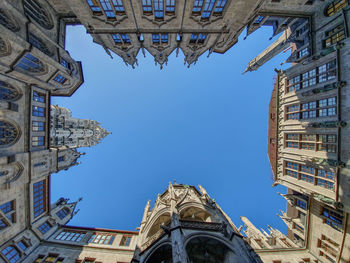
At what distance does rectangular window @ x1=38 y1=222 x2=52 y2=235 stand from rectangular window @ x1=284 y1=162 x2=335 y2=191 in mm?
43890

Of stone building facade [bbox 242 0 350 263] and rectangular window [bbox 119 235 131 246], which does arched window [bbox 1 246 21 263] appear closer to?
rectangular window [bbox 119 235 131 246]

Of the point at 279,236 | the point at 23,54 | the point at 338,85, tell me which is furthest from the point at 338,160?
the point at 23,54

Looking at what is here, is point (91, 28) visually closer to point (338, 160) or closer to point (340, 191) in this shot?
point (338, 160)

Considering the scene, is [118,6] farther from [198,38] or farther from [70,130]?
[70,130]

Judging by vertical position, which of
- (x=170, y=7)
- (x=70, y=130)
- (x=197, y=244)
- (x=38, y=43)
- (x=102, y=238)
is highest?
(x=170, y=7)

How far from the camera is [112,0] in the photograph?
58.4 feet

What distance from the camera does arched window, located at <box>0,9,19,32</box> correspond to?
16.6m

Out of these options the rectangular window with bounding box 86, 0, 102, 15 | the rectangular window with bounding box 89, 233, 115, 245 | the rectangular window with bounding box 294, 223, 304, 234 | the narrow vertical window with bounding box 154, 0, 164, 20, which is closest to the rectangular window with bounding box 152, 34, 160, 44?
the narrow vertical window with bounding box 154, 0, 164, 20

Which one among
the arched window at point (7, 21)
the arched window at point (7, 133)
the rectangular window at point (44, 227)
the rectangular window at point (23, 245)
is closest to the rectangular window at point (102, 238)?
the rectangular window at point (44, 227)

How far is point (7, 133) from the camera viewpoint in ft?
64.0

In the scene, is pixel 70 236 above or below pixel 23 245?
below

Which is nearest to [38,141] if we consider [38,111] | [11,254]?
[38,111]

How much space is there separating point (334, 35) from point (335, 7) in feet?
15.0

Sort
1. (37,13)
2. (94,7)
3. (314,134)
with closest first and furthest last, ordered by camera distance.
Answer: (94,7) → (314,134) → (37,13)
